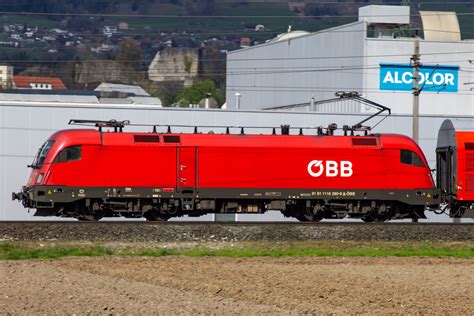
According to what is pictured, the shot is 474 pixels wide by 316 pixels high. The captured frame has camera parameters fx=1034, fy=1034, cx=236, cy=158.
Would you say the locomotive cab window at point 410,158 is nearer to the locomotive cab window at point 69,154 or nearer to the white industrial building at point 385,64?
the locomotive cab window at point 69,154

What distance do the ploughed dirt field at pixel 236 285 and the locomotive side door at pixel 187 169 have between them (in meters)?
12.5

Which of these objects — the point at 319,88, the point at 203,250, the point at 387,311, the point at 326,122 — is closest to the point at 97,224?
the point at 203,250

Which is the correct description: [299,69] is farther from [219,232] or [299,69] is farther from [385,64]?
[219,232]

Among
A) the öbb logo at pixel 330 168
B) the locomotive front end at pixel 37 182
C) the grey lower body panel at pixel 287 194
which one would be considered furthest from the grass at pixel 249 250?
the öbb logo at pixel 330 168

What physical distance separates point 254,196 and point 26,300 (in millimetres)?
20890

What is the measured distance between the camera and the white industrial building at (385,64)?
78.9 metres

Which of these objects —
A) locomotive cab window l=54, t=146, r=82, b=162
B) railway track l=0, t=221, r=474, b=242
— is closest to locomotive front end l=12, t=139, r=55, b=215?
locomotive cab window l=54, t=146, r=82, b=162

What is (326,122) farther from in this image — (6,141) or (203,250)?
(203,250)

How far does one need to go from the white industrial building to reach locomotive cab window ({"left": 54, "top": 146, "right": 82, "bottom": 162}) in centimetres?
3484

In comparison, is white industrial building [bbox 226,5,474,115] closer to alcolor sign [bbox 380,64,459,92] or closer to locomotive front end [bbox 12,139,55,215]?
alcolor sign [bbox 380,64,459,92]

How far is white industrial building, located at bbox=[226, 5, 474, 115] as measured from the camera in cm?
7894

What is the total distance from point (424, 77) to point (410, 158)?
4001 cm

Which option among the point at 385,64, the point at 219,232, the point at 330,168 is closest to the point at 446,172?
the point at 330,168

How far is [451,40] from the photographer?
84375 mm
